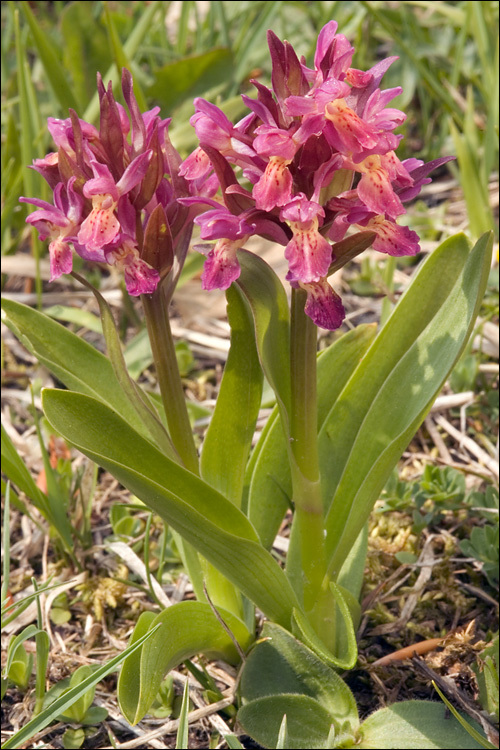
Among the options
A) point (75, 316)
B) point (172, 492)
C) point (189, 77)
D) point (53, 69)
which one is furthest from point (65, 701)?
point (189, 77)

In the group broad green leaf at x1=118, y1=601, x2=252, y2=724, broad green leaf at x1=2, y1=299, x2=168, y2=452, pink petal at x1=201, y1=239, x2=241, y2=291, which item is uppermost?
pink petal at x1=201, y1=239, x2=241, y2=291

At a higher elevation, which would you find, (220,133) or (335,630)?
(220,133)

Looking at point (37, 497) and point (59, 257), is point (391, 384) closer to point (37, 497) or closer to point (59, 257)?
point (59, 257)

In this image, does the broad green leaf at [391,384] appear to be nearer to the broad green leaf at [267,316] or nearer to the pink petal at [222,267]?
the broad green leaf at [267,316]

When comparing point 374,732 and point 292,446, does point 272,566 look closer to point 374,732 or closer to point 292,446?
point 292,446

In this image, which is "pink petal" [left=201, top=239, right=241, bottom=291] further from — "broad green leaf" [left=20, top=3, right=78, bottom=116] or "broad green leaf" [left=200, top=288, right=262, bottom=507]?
"broad green leaf" [left=20, top=3, right=78, bottom=116]

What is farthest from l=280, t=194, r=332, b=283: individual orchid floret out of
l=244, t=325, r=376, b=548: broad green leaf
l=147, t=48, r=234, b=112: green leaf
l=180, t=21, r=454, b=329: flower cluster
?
l=147, t=48, r=234, b=112: green leaf

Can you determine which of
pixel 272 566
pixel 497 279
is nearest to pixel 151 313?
pixel 272 566
